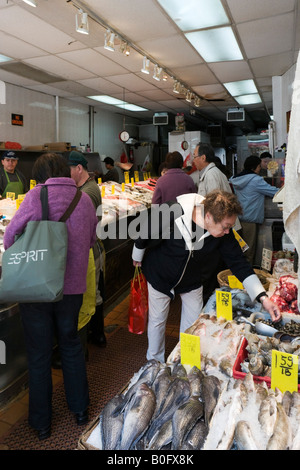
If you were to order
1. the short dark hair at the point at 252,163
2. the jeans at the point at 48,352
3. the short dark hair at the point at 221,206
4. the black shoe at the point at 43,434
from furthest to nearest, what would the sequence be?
the short dark hair at the point at 252,163, the black shoe at the point at 43,434, the jeans at the point at 48,352, the short dark hair at the point at 221,206

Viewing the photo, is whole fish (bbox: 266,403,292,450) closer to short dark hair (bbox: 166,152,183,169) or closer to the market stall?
the market stall

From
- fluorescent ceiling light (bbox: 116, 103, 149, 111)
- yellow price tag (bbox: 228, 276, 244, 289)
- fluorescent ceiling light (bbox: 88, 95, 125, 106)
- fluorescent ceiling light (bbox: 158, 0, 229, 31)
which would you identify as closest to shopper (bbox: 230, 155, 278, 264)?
fluorescent ceiling light (bbox: 158, 0, 229, 31)

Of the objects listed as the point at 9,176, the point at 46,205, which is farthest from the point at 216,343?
the point at 9,176

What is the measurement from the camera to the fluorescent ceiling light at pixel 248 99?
9544 millimetres

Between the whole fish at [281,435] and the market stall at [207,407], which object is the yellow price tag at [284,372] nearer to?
the market stall at [207,407]

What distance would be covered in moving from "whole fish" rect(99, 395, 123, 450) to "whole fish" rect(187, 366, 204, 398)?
1.13 feet

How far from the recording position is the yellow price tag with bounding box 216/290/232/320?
2.52m

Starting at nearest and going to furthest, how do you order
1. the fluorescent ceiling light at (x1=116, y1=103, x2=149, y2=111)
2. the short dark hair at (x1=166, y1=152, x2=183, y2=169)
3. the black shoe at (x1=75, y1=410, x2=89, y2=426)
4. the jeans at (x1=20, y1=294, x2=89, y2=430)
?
the jeans at (x1=20, y1=294, x2=89, y2=430) → the black shoe at (x1=75, y1=410, x2=89, y2=426) → the short dark hair at (x1=166, y1=152, x2=183, y2=169) → the fluorescent ceiling light at (x1=116, y1=103, x2=149, y2=111)

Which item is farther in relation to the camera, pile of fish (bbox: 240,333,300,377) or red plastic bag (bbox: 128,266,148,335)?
red plastic bag (bbox: 128,266,148,335)

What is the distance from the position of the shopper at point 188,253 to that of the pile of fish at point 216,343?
0.32 m

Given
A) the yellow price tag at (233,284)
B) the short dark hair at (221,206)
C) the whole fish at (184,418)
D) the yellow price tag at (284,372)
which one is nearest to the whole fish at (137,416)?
the whole fish at (184,418)

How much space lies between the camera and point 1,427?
266 cm
